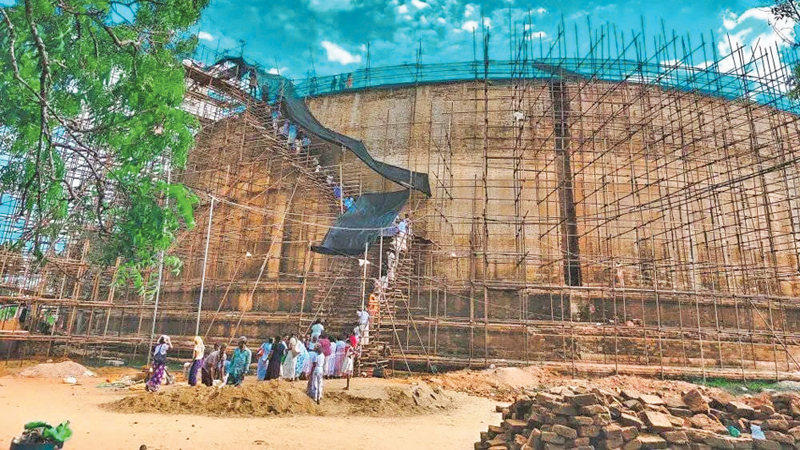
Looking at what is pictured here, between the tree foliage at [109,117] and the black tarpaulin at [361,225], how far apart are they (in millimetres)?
8609

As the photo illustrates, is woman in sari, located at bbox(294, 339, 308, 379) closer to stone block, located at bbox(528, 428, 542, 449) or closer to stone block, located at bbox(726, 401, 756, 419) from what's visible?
stone block, located at bbox(528, 428, 542, 449)

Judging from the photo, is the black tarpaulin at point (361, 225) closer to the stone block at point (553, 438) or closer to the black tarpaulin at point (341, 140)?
the black tarpaulin at point (341, 140)

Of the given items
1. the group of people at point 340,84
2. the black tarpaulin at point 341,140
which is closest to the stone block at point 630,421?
the black tarpaulin at point 341,140

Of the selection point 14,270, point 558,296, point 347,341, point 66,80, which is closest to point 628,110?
point 558,296

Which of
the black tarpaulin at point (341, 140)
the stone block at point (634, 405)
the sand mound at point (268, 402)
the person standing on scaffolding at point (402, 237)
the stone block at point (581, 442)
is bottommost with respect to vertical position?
the sand mound at point (268, 402)

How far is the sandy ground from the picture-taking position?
5867 mm

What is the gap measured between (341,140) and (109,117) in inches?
488

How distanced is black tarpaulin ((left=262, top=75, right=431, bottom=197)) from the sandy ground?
8.56m

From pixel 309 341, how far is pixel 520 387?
5.24m

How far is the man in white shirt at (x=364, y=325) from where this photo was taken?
11.7 m

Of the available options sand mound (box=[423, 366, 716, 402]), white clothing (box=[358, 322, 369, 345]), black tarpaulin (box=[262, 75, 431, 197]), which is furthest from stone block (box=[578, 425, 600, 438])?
black tarpaulin (box=[262, 75, 431, 197])

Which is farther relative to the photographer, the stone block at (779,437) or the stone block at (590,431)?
the stone block at (590,431)

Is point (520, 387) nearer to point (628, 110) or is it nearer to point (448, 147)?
point (448, 147)

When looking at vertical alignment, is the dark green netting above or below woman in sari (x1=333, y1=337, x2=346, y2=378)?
above
